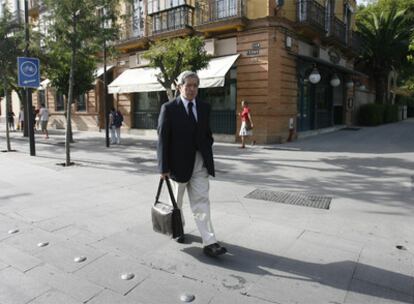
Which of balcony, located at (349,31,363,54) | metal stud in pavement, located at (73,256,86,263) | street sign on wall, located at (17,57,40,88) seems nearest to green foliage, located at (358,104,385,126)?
balcony, located at (349,31,363,54)

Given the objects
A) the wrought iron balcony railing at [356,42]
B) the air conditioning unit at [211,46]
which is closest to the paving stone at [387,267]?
the air conditioning unit at [211,46]

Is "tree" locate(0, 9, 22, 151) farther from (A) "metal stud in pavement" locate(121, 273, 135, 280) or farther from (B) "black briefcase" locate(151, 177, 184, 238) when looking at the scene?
(A) "metal stud in pavement" locate(121, 273, 135, 280)

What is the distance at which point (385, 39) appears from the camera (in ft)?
81.5

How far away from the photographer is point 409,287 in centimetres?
328

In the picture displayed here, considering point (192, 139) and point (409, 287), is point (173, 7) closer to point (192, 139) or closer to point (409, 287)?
point (192, 139)

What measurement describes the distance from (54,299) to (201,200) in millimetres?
1641

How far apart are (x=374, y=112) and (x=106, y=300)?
81.2 ft

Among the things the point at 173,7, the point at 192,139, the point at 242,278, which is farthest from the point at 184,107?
the point at 173,7

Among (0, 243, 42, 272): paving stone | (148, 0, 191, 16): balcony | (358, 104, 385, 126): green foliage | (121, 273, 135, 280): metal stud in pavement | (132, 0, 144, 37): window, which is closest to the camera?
(121, 273, 135, 280): metal stud in pavement

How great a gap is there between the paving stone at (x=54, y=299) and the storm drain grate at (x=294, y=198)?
391cm

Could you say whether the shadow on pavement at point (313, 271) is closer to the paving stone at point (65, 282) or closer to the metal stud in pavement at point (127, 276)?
the metal stud in pavement at point (127, 276)

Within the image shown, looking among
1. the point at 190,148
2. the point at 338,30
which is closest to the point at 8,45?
the point at 190,148

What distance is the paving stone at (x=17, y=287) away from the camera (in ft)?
10.2

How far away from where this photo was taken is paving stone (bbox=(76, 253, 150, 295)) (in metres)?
3.32
